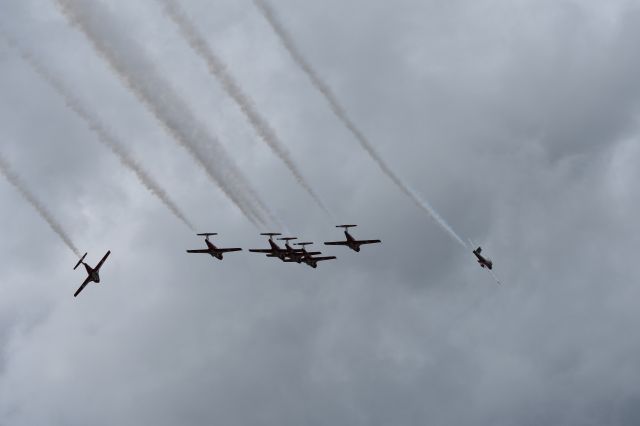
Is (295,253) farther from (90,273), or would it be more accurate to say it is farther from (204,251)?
(90,273)

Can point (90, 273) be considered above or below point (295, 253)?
below

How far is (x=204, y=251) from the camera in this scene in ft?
199

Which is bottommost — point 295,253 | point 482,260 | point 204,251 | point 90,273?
point 90,273

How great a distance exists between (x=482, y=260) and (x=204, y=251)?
25.9 metres

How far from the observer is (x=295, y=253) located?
62375 millimetres

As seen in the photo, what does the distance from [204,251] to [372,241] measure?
15.1 metres

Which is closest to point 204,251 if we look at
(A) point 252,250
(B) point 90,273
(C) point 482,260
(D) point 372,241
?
(A) point 252,250

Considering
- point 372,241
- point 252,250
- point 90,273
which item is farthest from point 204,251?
point 372,241

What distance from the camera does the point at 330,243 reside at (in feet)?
201

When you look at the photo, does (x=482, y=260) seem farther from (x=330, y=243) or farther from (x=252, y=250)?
(x=252, y=250)

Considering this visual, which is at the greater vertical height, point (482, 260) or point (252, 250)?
point (482, 260)

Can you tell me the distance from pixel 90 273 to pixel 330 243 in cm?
2196

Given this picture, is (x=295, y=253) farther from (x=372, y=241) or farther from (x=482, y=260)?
(x=482, y=260)

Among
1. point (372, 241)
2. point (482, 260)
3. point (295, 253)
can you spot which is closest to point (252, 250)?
point (295, 253)
